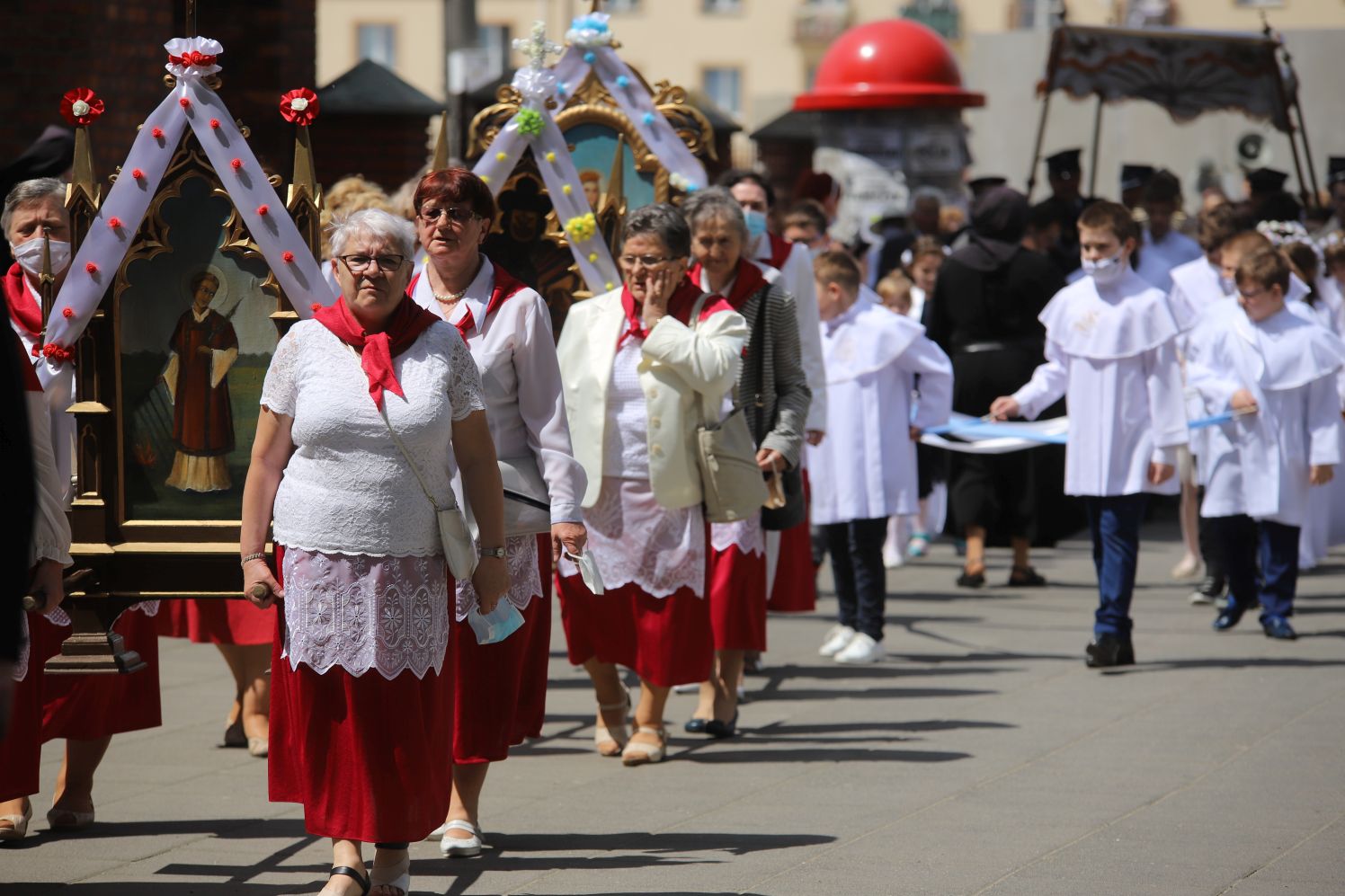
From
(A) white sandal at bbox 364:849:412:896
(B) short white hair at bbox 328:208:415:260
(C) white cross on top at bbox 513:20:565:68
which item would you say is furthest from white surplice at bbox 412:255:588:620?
(C) white cross on top at bbox 513:20:565:68

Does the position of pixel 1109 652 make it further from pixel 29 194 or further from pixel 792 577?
pixel 29 194

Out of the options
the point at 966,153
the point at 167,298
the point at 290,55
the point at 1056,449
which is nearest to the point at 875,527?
the point at 1056,449

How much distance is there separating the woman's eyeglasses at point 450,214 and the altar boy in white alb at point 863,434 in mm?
4079

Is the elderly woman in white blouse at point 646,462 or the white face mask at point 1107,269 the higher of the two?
the white face mask at point 1107,269

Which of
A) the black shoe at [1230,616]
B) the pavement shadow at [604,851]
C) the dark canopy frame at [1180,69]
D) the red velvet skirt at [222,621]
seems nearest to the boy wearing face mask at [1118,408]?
the black shoe at [1230,616]

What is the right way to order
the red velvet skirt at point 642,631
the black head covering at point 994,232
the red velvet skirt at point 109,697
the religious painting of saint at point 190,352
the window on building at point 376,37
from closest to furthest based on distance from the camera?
the religious painting of saint at point 190,352 < the red velvet skirt at point 109,697 < the red velvet skirt at point 642,631 < the black head covering at point 994,232 < the window on building at point 376,37

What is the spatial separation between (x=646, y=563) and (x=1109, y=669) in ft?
→ 9.55

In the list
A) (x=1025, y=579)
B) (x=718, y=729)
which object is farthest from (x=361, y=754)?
(x=1025, y=579)

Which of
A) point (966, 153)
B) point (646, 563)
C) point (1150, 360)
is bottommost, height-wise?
point (646, 563)

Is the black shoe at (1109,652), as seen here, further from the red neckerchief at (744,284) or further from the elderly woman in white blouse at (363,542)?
the elderly woman in white blouse at (363,542)

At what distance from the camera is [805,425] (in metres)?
8.56

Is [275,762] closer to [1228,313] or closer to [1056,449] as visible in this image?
[1228,313]

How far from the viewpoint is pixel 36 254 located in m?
6.35

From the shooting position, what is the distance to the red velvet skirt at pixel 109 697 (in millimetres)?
6520
